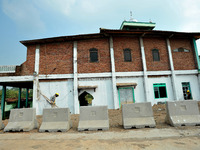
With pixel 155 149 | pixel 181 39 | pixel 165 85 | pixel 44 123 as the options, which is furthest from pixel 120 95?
pixel 181 39

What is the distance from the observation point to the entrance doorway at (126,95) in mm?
11211

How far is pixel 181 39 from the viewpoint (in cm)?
1278

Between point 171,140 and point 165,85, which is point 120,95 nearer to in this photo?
point 165,85

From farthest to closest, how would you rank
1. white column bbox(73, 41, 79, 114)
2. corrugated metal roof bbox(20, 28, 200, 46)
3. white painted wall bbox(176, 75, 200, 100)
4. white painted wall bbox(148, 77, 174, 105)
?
white painted wall bbox(176, 75, 200, 100)
corrugated metal roof bbox(20, 28, 200, 46)
white painted wall bbox(148, 77, 174, 105)
white column bbox(73, 41, 79, 114)

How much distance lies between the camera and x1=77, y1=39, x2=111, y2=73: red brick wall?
11.5 m

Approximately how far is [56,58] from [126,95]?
7.62 metres

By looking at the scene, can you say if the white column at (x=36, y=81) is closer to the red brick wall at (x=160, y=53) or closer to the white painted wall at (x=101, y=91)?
the white painted wall at (x=101, y=91)

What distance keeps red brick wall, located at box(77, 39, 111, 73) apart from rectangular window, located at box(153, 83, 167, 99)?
492 cm

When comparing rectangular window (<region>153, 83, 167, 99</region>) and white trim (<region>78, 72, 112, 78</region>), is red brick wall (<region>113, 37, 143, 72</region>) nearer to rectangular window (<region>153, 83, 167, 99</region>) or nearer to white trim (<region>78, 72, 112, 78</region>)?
white trim (<region>78, 72, 112, 78</region>)

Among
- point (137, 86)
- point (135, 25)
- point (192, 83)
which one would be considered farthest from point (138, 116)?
point (135, 25)

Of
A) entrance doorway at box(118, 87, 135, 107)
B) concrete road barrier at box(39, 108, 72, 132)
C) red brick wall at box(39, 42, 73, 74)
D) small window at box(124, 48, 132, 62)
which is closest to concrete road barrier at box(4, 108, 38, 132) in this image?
concrete road barrier at box(39, 108, 72, 132)

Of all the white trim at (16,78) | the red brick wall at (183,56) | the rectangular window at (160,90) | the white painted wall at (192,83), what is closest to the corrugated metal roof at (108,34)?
the red brick wall at (183,56)

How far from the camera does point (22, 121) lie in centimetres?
572

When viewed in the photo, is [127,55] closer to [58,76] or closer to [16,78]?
[58,76]
